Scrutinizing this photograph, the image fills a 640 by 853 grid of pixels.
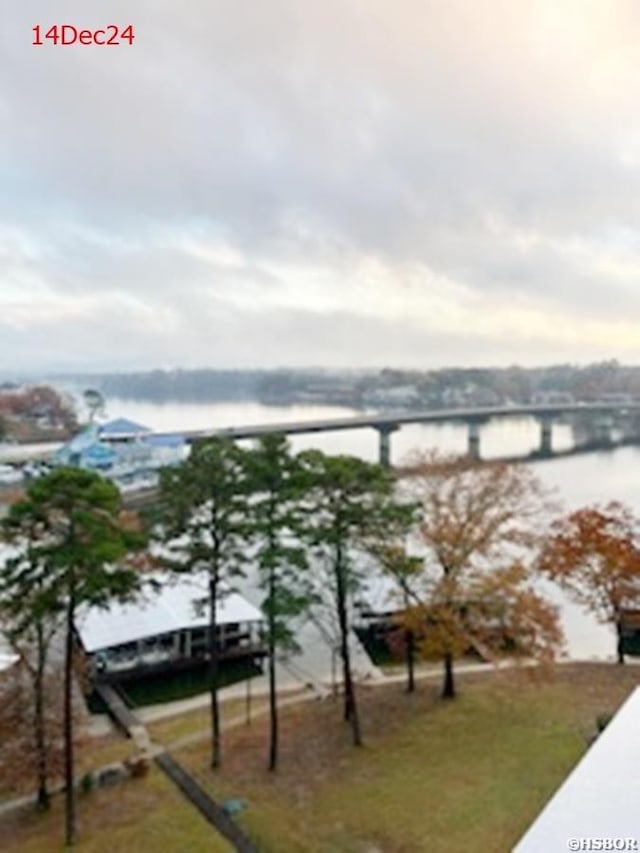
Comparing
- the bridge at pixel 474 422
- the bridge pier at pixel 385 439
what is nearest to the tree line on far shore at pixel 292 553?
the bridge at pixel 474 422

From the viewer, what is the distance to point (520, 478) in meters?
15.6

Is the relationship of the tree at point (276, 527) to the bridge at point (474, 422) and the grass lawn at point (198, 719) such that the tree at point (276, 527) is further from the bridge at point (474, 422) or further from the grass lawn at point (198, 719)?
the bridge at point (474, 422)

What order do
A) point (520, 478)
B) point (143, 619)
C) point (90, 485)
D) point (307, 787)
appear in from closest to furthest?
point (90, 485), point (307, 787), point (520, 478), point (143, 619)

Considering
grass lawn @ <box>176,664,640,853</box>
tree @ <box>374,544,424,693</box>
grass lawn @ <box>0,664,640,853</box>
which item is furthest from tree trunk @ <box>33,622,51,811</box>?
tree @ <box>374,544,424,693</box>

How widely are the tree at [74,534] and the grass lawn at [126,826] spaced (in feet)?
1.60

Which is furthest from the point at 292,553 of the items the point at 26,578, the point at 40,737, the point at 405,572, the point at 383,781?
the point at 40,737

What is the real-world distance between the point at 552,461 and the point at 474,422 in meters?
8.93

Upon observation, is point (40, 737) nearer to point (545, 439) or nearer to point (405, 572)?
point (405, 572)

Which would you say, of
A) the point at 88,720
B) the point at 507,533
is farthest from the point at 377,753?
the point at 88,720

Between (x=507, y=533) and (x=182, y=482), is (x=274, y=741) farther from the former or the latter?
(x=507, y=533)

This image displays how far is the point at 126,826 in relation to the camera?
10.2m

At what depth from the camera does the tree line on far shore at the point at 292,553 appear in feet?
31.5

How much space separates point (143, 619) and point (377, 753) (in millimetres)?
7875

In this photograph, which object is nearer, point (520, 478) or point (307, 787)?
point (307, 787)
